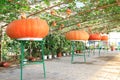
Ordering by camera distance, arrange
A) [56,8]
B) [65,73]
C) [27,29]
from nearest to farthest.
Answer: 1. [27,29]
2. [65,73]
3. [56,8]

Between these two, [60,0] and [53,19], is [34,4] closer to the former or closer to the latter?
[60,0]

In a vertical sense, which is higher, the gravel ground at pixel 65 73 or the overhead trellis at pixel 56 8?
the overhead trellis at pixel 56 8

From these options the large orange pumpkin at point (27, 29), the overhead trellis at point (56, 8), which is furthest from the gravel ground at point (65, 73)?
the overhead trellis at point (56, 8)

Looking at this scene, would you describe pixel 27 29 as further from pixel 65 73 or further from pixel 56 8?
pixel 56 8

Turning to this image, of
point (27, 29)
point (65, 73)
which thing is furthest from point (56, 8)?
point (27, 29)

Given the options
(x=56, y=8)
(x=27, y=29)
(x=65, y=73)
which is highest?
(x=56, y=8)

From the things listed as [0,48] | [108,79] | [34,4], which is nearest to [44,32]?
[108,79]

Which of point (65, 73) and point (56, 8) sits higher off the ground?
point (56, 8)

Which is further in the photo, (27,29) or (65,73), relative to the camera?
(65,73)

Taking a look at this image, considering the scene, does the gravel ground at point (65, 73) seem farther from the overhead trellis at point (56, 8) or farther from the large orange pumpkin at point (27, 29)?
the overhead trellis at point (56, 8)

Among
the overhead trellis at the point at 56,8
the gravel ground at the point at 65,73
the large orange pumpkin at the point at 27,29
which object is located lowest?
the gravel ground at the point at 65,73

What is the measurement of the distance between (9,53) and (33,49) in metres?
1.58

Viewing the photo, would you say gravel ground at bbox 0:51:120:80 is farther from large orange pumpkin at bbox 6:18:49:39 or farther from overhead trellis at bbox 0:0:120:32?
overhead trellis at bbox 0:0:120:32

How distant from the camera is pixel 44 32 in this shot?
5254mm
